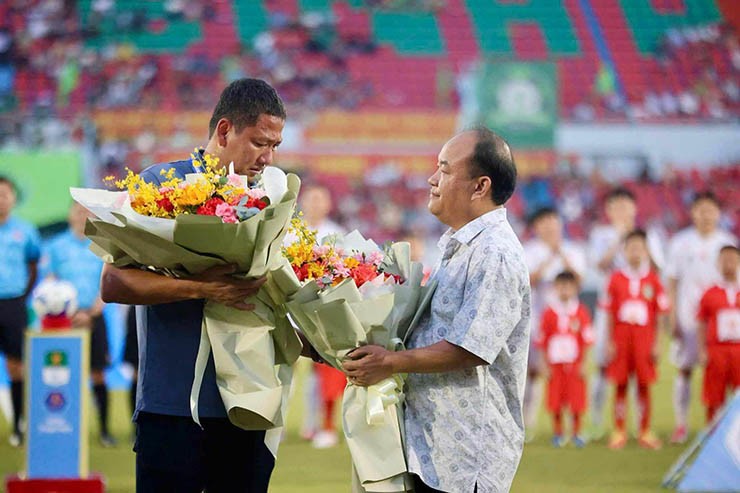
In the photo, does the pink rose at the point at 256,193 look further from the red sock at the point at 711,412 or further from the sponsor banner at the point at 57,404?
the red sock at the point at 711,412

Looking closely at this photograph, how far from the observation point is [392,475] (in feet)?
10.5

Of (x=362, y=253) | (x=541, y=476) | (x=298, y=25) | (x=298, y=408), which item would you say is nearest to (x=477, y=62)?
(x=298, y=25)

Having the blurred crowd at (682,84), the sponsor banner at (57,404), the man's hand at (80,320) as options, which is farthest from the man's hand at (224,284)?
the blurred crowd at (682,84)

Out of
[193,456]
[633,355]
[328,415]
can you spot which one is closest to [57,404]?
[328,415]

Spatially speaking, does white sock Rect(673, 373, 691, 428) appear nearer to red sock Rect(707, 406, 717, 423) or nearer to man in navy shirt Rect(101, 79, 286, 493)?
red sock Rect(707, 406, 717, 423)

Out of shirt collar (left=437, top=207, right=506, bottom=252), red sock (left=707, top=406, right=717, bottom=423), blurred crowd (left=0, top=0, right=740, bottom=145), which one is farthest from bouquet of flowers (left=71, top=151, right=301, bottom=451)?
blurred crowd (left=0, top=0, right=740, bottom=145)

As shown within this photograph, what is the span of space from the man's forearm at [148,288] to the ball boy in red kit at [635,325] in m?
5.96

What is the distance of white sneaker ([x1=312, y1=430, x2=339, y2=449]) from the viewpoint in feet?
26.8

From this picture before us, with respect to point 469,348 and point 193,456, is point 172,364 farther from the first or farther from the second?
point 469,348

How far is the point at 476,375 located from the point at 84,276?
5.95 metres

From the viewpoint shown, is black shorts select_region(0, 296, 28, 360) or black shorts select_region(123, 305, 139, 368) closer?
black shorts select_region(123, 305, 139, 368)

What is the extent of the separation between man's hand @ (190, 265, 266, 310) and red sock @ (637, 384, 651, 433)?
5.93 meters

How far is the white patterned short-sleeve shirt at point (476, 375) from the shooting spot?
10.2 feet

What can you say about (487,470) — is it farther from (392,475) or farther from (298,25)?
(298,25)
